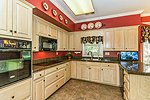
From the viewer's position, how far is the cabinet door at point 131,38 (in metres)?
2.89

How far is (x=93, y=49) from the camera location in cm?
375

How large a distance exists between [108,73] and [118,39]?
4.79ft

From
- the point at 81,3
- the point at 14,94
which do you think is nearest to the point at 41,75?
the point at 14,94

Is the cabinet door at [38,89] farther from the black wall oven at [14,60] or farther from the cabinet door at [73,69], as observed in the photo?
the cabinet door at [73,69]

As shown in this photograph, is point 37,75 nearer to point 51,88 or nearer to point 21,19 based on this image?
point 51,88

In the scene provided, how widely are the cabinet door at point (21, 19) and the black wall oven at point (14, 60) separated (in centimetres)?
16

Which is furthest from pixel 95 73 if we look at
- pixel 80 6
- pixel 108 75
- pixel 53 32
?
pixel 80 6

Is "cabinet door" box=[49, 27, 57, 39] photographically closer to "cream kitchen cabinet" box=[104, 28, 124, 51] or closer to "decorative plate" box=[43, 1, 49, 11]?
"decorative plate" box=[43, 1, 49, 11]

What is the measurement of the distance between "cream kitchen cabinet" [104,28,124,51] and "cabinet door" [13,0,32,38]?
2919 millimetres

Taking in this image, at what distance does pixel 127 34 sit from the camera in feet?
9.82

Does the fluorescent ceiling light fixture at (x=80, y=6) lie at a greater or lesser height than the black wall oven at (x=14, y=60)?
greater

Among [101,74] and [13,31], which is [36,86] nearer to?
[13,31]

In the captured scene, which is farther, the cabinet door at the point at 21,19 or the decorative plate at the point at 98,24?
the decorative plate at the point at 98,24

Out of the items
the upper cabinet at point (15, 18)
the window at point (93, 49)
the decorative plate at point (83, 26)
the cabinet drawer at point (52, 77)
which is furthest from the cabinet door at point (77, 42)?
the upper cabinet at point (15, 18)
